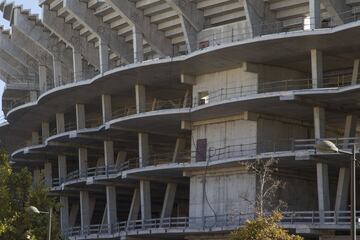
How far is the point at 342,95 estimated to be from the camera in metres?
43.1

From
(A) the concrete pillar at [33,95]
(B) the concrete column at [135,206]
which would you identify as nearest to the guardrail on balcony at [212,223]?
(B) the concrete column at [135,206]

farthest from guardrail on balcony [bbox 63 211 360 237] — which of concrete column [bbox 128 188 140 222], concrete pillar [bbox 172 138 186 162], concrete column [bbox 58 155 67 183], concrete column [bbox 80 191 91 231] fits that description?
concrete column [bbox 58 155 67 183]

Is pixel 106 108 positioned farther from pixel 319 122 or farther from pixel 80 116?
pixel 319 122

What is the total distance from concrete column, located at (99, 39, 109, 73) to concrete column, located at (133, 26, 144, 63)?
3.42m

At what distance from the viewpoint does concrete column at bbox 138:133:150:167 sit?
54.3 metres

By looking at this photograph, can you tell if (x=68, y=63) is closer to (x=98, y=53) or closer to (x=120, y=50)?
(x=98, y=53)

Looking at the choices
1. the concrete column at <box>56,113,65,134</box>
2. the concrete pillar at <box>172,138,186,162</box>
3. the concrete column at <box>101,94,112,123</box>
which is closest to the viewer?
the concrete pillar at <box>172,138,186,162</box>

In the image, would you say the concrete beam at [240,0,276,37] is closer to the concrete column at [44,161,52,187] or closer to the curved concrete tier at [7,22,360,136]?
the curved concrete tier at [7,22,360,136]

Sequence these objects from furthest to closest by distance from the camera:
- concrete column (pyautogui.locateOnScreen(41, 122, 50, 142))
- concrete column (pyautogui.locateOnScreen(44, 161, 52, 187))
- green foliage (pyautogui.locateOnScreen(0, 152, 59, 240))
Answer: concrete column (pyautogui.locateOnScreen(44, 161, 52, 187)) < concrete column (pyautogui.locateOnScreen(41, 122, 50, 142)) < green foliage (pyautogui.locateOnScreen(0, 152, 59, 240))

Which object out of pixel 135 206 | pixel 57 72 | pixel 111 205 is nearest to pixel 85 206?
pixel 111 205

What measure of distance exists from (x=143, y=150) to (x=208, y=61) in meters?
9.73

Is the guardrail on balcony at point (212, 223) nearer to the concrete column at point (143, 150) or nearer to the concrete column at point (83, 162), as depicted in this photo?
the concrete column at point (143, 150)

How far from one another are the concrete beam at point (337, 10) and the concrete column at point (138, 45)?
44.5ft

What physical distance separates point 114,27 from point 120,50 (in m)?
1.76
